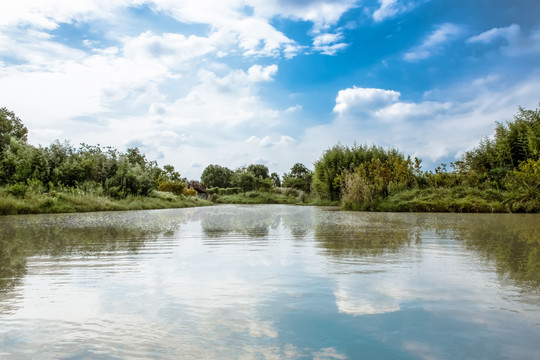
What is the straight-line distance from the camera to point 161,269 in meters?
3.02

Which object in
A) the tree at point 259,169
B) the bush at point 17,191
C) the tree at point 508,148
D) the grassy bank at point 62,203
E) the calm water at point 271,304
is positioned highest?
the tree at point 259,169

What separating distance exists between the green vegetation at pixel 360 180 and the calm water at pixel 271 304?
10.2 metres

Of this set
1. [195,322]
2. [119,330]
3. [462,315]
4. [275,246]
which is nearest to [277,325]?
[195,322]

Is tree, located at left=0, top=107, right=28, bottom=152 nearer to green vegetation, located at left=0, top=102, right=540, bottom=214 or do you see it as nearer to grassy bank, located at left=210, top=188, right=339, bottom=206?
green vegetation, located at left=0, top=102, right=540, bottom=214

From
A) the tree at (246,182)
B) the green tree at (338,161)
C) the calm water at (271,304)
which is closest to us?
the calm water at (271,304)

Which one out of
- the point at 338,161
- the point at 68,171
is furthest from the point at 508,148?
the point at 68,171

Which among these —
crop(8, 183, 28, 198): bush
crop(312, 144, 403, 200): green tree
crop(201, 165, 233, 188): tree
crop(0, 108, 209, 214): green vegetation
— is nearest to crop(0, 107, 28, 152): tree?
crop(0, 108, 209, 214): green vegetation

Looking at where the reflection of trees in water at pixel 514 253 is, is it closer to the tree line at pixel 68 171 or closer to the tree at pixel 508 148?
the tree at pixel 508 148

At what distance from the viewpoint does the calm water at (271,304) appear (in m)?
1.48

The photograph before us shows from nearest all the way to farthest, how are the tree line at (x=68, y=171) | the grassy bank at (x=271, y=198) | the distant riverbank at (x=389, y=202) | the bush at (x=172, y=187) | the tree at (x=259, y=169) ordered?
the distant riverbank at (x=389, y=202)
the tree line at (x=68, y=171)
the bush at (x=172, y=187)
the grassy bank at (x=271, y=198)
the tree at (x=259, y=169)

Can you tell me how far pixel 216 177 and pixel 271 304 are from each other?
5184 centimetres

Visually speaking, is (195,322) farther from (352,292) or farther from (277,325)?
(352,292)

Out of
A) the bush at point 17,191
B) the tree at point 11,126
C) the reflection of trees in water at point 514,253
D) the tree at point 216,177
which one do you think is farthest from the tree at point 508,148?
the tree at point 216,177

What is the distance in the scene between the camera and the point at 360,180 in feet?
50.2
